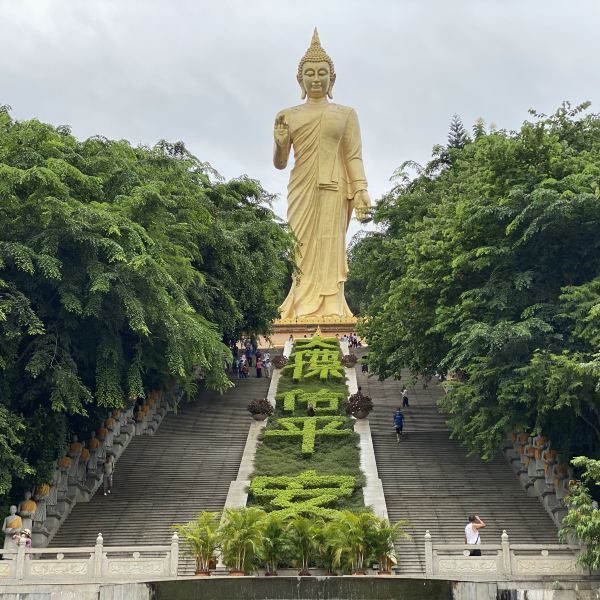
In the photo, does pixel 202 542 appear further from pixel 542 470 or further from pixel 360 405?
pixel 360 405

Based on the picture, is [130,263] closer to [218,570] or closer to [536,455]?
[218,570]

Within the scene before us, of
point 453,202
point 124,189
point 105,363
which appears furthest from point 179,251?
point 453,202

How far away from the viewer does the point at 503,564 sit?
644 inches

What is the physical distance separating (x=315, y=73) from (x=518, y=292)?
21674mm

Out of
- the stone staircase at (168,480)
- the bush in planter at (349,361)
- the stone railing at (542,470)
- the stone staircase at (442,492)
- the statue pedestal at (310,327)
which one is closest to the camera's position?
the stone staircase at (442,492)

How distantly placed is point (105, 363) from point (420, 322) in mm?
6697

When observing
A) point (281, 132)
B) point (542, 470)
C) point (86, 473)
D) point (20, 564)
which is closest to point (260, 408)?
point (86, 473)

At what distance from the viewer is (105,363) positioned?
19.8 m

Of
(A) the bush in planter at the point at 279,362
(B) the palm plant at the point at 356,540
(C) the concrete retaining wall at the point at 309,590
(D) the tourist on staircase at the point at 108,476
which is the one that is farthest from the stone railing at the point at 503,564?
(A) the bush in planter at the point at 279,362

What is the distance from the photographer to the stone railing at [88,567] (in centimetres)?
1644

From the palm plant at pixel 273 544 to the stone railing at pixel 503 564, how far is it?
82.9 inches

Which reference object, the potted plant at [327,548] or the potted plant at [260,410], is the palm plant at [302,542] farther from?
the potted plant at [260,410]

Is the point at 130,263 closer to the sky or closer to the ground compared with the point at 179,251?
closer to the ground

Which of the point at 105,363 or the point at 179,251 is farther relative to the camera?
the point at 179,251
